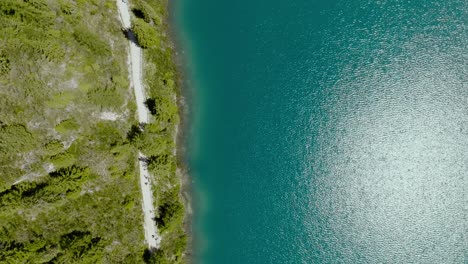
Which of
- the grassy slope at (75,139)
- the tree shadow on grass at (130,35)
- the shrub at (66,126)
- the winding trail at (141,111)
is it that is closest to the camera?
the grassy slope at (75,139)

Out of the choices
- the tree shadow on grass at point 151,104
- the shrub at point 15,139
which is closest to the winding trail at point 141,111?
the tree shadow on grass at point 151,104

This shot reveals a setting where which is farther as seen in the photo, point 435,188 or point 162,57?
point 435,188

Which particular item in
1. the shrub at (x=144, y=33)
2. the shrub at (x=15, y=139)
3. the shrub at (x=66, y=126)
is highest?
the shrub at (x=144, y=33)

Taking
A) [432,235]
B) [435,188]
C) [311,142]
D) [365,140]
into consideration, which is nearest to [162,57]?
[311,142]

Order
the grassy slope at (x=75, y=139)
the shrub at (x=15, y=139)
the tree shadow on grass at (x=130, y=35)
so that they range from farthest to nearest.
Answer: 1. the tree shadow on grass at (x=130, y=35)
2. the grassy slope at (x=75, y=139)
3. the shrub at (x=15, y=139)

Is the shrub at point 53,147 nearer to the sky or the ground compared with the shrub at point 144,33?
nearer to the ground

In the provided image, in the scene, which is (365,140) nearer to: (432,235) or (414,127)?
(414,127)

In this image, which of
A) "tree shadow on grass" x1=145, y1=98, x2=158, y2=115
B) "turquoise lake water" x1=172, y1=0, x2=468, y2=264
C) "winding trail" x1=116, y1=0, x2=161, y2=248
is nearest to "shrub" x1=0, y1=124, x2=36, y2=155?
"winding trail" x1=116, y1=0, x2=161, y2=248

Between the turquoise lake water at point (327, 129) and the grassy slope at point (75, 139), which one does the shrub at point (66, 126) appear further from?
the turquoise lake water at point (327, 129)
